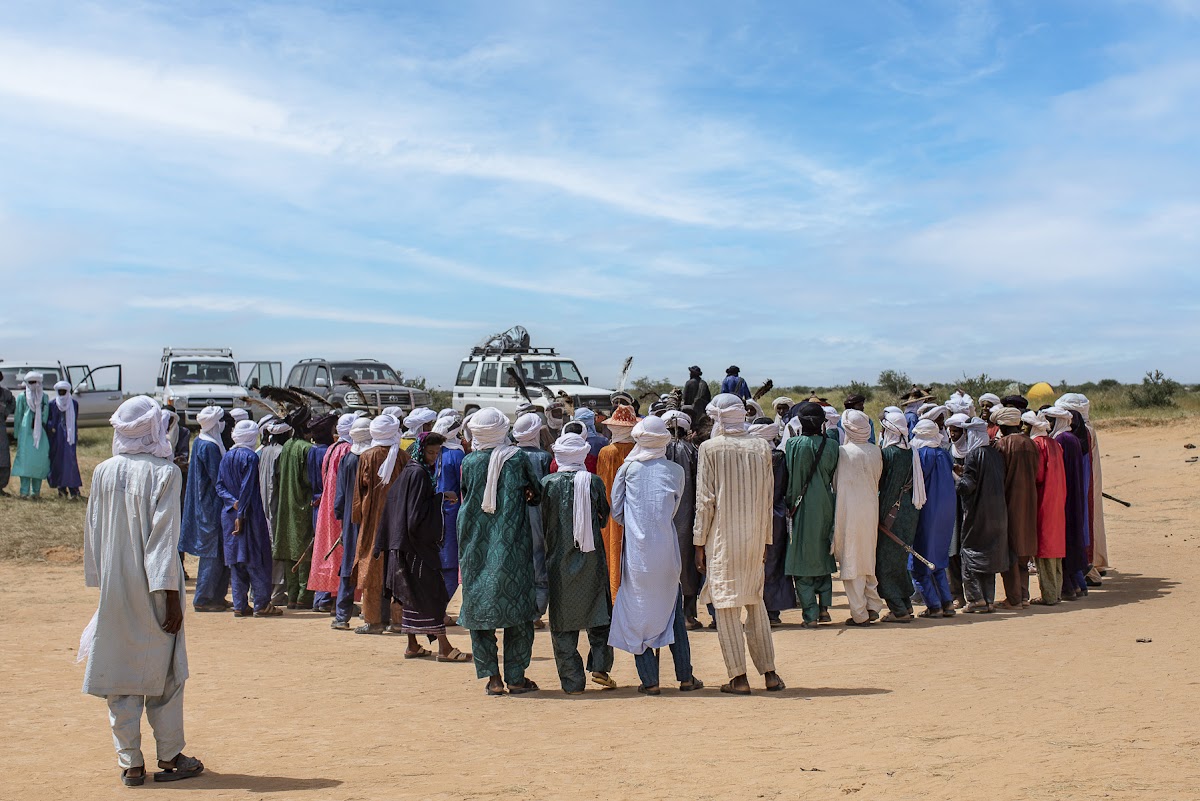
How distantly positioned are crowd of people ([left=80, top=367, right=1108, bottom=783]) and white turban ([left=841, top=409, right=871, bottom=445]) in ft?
0.08

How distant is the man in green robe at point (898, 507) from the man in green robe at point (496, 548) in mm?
3770

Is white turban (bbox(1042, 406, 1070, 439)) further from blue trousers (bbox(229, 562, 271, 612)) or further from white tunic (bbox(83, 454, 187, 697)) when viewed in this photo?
white tunic (bbox(83, 454, 187, 697))

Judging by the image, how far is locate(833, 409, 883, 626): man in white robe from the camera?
9688 millimetres

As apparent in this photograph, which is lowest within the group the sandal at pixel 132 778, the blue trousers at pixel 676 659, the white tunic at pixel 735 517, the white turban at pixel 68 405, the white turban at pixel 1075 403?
the sandal at pixel 132 778

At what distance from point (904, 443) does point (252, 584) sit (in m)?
5.97

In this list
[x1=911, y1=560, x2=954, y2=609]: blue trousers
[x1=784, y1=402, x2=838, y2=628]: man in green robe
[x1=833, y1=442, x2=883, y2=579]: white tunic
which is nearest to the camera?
[x1=784, y1=402, x2=838, y2=628]: man in green robe

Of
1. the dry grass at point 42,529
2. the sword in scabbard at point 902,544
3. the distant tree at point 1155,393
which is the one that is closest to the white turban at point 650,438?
the sword in scabbard at point 902,544

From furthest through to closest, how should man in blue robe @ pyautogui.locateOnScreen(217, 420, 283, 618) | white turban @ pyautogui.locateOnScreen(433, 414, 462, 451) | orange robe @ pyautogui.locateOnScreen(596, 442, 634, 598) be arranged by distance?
1. man in blue robe @ pyautogui.locateOnScreen(217, 420, 283, 618)
2. white turban @ pyautogui.locateOnScreen(433, 414, 462, 451)
3. orange robe @ pyautogui.locateOnScreen(596, 442, 634, 598)

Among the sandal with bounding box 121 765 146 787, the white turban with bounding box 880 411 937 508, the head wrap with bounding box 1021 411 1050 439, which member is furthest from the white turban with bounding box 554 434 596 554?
the head wrap with bounding box 1021 411 1050 439

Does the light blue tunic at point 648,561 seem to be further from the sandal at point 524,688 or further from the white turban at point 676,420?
the white turban at point 676,420

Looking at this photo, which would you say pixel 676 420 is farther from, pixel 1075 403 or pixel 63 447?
pixel 63 447

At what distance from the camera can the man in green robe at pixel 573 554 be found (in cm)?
723

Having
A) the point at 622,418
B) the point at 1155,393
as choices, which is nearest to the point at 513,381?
the point at 622,418

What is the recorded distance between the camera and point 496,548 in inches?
286
